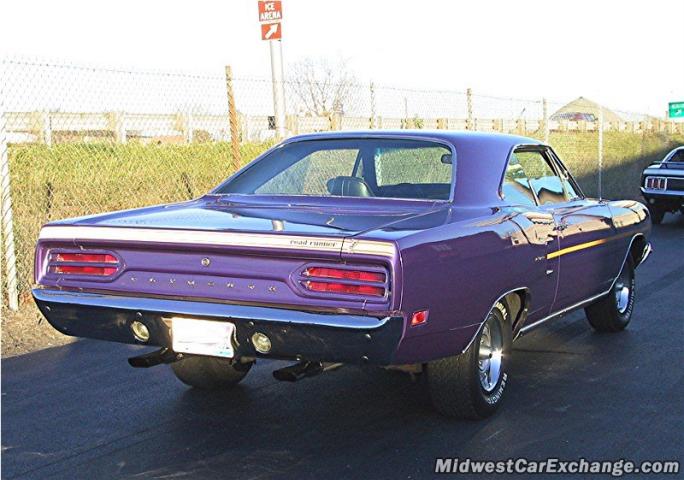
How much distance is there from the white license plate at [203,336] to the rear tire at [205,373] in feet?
3.78

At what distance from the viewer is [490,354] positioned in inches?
203

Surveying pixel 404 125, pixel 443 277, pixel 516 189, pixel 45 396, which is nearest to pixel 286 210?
pixel 443 277

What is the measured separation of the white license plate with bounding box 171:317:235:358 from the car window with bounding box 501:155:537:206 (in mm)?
1909

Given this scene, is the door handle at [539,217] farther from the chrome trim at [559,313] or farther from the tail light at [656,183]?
the tail light at [656,183]

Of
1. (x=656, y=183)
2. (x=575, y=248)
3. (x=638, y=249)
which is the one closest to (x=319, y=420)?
(x=575, y=248)

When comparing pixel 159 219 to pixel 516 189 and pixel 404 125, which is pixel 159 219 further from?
pixel 404 125

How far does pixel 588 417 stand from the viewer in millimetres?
5086

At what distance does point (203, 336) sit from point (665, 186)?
13.0m

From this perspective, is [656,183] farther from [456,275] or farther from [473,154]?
[456,275]

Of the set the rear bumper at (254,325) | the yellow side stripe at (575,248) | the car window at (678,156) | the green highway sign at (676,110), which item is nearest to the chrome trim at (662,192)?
the car window at (678,156)

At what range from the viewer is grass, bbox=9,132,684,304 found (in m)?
8.95

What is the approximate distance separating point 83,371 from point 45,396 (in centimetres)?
66

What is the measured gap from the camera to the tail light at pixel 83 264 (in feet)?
15.0

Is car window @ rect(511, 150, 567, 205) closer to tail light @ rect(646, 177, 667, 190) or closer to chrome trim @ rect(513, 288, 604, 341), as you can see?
chrome trim @ rect(513, 288, 604, 341)
